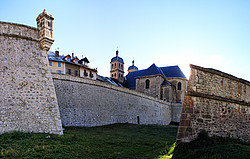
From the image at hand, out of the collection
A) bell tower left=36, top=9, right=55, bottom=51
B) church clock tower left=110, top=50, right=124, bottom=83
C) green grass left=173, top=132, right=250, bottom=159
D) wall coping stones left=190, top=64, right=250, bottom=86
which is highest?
church clock tower left=110, top=50, right=124, bottom=83

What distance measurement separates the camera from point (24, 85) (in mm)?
8906

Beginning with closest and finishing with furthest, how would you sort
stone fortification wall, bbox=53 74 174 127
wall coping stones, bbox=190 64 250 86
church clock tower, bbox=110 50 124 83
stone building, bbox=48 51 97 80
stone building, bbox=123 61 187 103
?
wall coping stones, bbox=190 64 250 86, stone fortification wall, bbox=53 74 174 127, stone building, bbox=48 51 97 80, stone building, bbox=123 61 187 103, church clock tower, bbox=110 50 124 83

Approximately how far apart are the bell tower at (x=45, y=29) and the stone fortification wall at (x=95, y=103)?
6.03 meters

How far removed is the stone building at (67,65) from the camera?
1155 inches

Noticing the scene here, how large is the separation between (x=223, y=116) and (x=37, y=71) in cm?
1099

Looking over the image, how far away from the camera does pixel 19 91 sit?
28.5ft

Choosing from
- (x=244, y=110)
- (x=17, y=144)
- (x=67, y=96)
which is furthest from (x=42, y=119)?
(x=244, y=110)

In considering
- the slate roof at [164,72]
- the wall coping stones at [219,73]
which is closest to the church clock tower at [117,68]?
the slate roof at [164,72]

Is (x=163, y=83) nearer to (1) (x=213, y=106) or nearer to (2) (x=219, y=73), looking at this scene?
(2) (x=219, y=73)

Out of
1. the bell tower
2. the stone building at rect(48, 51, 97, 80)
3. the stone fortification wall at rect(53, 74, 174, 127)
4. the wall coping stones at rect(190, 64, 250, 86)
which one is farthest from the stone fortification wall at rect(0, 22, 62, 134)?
the stone building at rect(48, 51, 97, 80)

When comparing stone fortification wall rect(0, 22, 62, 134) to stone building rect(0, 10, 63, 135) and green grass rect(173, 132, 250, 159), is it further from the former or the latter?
green grass rect(173, 132, 250, 159)

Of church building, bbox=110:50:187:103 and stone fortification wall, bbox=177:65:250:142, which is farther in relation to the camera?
church building, bbox=110:50:187:103

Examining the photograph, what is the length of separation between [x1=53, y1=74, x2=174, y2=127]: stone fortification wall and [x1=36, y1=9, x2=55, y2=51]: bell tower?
6028 millimetres

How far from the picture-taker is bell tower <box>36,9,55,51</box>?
9.45 metres
